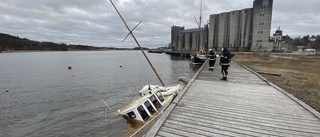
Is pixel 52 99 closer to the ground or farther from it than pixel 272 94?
closer to the ground

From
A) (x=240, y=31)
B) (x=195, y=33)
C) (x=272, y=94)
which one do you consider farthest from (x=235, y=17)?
(x=272, y=94)

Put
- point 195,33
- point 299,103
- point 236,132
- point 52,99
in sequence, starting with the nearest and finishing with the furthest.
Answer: point 236,132 < point 299,103 < point 52,99 < point 195,33

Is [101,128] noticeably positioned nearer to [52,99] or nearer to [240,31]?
[52,99]

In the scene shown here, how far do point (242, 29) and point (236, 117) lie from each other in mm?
78074

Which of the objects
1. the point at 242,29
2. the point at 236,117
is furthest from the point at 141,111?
the point at 242,29

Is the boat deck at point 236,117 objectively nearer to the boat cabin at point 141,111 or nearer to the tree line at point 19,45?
the boat cabin at point 141,111

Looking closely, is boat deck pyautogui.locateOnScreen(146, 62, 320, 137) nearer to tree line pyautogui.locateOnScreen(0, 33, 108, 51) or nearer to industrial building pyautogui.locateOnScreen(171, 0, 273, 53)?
industrial building pyautogui.locateOnScreen(171, 0, 273, 53)

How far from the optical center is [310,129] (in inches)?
171

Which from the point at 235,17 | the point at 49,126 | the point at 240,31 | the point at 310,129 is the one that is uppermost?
the point at 235,17

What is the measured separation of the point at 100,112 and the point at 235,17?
7782 centimetres

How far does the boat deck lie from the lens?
4184 millimetres

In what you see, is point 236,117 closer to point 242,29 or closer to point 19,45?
point 242,29

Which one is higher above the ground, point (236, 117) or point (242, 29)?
point (242, 29)

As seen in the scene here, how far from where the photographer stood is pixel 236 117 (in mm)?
5027
